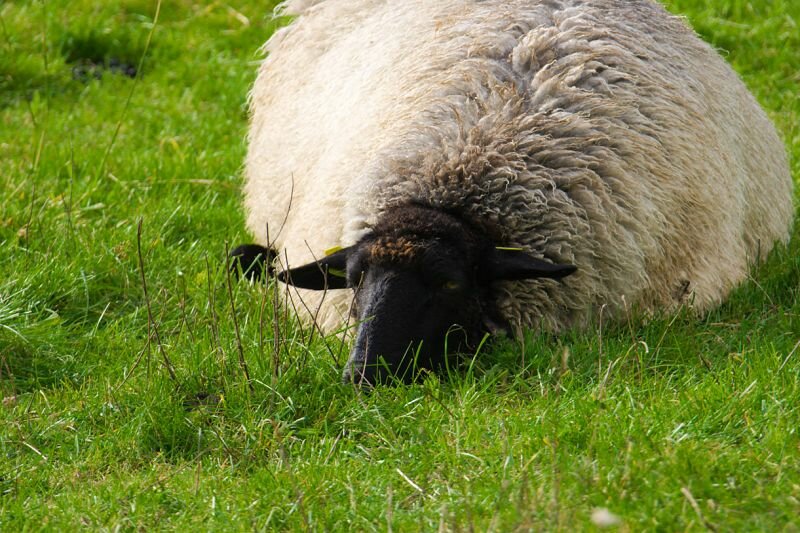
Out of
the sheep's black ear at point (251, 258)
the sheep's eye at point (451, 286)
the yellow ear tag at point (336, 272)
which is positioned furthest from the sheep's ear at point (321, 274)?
the sheep's black ear at point (251, 258)

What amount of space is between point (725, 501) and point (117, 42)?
698cm

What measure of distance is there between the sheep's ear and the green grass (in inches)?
8.1

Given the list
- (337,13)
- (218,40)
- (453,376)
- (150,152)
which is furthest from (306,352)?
(218,40)

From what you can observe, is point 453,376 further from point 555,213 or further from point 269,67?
point 269,67

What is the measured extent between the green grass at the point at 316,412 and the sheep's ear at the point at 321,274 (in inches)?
8.1

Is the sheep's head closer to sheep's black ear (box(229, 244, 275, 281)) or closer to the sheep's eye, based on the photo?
the sheep's eye

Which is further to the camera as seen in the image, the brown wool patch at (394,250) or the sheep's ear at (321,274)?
the sheep's ear at (321,274)

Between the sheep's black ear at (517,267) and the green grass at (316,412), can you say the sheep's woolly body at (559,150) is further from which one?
the green grass at (316,412)

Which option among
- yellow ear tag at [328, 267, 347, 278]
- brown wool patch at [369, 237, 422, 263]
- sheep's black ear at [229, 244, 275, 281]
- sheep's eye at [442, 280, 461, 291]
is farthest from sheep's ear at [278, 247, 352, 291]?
sheep's black ear at [229, 244, 275, 281]

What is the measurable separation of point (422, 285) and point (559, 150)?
80cm

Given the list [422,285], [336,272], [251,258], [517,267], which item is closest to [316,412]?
[422,285]

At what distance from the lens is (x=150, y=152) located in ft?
22.7

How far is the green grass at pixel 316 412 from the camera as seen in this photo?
9.86ft

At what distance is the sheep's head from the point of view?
3.98 meters
